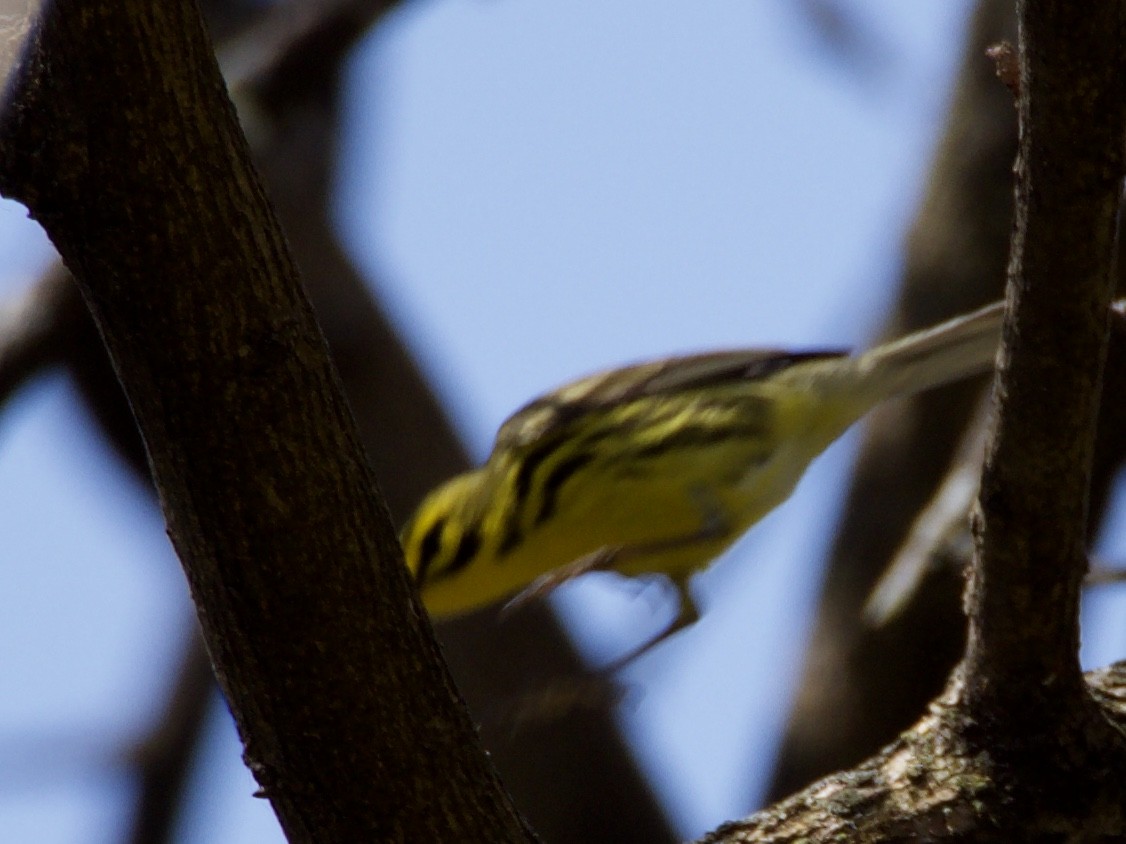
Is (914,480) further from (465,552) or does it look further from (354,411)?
(354,411)

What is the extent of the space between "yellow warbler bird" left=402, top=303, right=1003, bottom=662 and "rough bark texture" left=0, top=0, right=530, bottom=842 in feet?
5.08

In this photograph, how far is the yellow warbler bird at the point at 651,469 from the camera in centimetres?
352

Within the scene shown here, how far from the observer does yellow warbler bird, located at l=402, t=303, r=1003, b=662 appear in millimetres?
3516

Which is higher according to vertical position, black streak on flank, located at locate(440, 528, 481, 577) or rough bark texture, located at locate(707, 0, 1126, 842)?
black streak on flank, located at locate(440, 528, 481, 577)

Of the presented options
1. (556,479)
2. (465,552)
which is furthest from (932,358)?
(465,552)

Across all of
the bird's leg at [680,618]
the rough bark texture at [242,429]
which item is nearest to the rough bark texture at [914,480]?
the bird's leg at [680,618]

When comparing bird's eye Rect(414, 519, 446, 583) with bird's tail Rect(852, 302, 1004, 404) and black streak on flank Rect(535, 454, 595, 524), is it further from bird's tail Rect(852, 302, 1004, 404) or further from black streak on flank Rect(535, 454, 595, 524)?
bird's tail Rect(852, 302, 1004, 404)

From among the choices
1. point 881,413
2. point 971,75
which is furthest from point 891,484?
point 971,75

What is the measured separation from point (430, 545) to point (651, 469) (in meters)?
0.51

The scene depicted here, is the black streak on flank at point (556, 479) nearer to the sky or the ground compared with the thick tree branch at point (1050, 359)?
nearer to the sky

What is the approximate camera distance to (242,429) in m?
1.75

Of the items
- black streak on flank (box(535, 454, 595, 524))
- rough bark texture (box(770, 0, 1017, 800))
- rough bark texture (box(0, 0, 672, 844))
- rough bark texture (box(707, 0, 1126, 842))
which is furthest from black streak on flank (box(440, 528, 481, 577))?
rough bark texture (box(707, 0, 1126, 842))

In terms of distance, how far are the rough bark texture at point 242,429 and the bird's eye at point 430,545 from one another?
1609 millimetres

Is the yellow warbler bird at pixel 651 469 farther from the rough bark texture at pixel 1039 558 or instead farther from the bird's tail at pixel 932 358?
the rough bark texture at pixel 1039 558
